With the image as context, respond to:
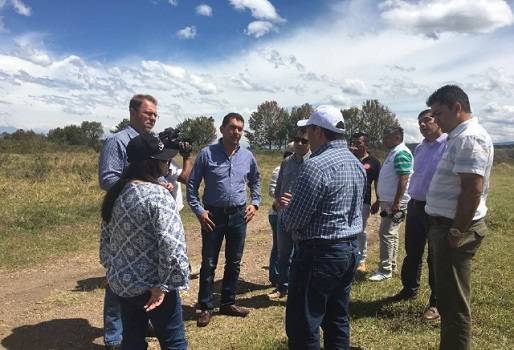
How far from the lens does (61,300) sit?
229 inches

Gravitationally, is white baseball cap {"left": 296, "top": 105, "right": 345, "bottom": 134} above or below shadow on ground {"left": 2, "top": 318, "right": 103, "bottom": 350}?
above

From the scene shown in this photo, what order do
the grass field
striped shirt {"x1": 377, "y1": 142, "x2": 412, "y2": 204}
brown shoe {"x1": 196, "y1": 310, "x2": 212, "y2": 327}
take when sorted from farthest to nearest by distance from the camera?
striped shirt {"x1": 377, "y1": 142, "x2": 412, "y2": 204} → brown shoe {"x1": 196, "y1": 310, "x2": 212, "y2": 327} → the grass field

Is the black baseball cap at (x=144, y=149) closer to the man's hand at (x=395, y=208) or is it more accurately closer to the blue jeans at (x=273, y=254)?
the blue jeans at (x=273, y=254)

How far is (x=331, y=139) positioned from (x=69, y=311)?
13.2ft

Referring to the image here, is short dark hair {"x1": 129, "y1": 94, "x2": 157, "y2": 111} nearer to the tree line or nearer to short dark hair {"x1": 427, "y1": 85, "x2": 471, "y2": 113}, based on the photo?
short dark hair {"x1": 427, "y1": 85, "x2": 471, "y2": 113}

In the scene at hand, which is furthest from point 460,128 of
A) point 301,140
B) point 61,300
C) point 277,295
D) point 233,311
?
point 61,300

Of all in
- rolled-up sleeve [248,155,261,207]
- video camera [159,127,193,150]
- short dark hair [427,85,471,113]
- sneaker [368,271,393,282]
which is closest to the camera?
short dark hair [427,85,471,113]

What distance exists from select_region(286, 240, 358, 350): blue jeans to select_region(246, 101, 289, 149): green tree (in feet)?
210

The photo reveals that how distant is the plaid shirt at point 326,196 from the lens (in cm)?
306

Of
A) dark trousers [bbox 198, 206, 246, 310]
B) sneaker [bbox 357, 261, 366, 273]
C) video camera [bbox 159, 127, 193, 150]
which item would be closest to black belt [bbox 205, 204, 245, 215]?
dark trousers [bbox 198, 206, 246, 310]

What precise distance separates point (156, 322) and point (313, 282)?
1.07m

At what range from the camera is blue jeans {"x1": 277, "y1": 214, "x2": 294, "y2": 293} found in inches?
217

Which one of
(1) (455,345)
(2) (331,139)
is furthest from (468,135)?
(1) (455,345)

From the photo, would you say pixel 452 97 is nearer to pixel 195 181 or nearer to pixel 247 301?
pixel 195 181
